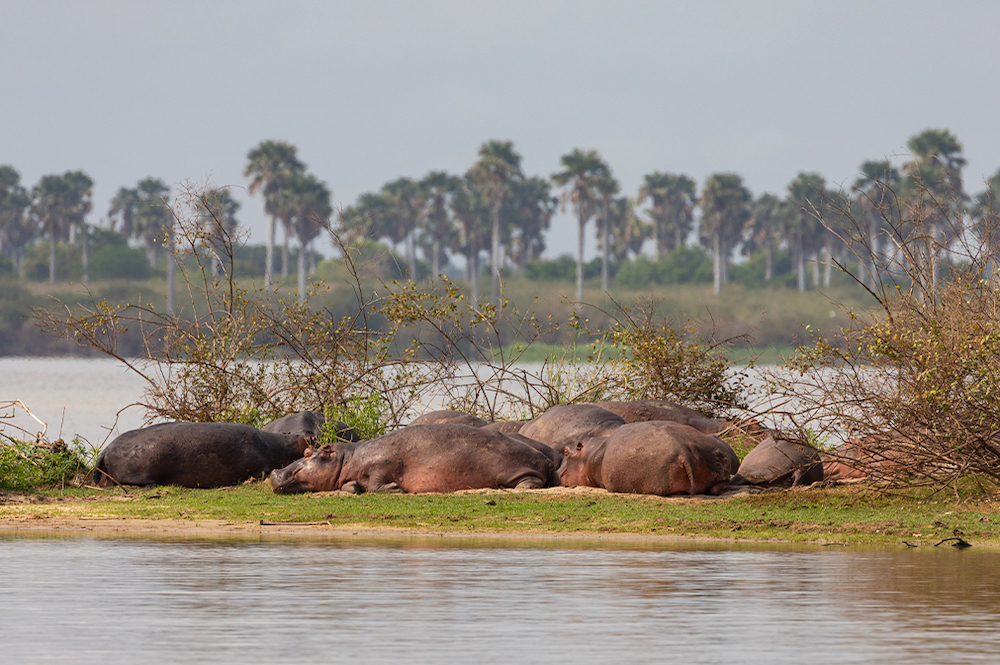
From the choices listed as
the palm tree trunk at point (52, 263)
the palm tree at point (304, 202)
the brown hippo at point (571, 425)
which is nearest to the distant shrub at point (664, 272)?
the palm tree at point (304, 202)

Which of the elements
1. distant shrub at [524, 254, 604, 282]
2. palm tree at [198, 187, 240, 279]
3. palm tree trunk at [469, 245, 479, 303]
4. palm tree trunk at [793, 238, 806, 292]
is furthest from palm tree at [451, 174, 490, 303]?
palm tree at [198, 187, 240, 279]

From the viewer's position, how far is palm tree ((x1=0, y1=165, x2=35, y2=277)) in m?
128

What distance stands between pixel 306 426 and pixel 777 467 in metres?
6.75

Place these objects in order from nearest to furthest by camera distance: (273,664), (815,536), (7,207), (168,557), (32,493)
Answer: (273,664), (168,557), (815,536), (32,493), (7,207)

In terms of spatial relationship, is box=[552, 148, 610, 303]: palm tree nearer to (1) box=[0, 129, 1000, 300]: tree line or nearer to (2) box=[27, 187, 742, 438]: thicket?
(1) box=[0, 129, 1000, 300]: tree line

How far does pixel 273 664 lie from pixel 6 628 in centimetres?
201

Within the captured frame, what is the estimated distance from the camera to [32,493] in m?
17.1

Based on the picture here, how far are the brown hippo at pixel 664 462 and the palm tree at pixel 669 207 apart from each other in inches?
4539

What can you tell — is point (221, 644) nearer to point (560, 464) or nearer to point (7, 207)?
point (560, 464)

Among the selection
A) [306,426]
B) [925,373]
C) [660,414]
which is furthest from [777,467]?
[306,426]

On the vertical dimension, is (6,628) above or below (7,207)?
below

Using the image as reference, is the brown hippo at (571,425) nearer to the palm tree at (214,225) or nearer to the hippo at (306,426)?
the hippo at (306,426)

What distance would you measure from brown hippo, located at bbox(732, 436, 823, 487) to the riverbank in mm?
410

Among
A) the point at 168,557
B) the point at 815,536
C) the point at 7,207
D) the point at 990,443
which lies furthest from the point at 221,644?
the point at 7,207
